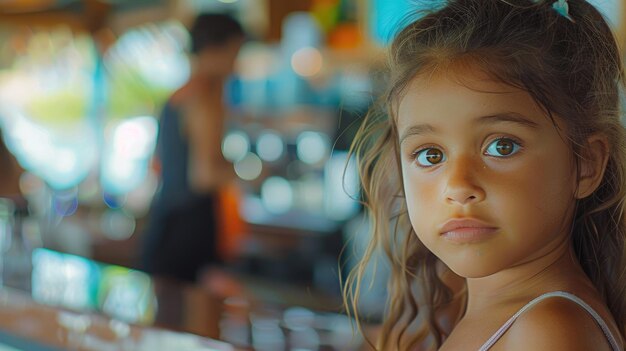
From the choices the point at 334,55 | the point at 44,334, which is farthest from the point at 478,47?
the point at 334,55

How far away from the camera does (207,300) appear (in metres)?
1.50

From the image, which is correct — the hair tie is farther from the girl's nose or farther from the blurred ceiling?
the blurred ceiling

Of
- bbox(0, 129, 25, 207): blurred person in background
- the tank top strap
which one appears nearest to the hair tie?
the tank top strap

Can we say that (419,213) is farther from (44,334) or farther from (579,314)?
(44,334)

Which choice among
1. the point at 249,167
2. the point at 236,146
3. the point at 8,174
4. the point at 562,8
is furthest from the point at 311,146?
the point at 562,8

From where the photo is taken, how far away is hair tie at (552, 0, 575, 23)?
771 mm

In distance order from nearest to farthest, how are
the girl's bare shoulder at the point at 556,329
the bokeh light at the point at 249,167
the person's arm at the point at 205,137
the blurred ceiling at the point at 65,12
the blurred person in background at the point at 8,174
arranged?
the girl's bare shoulder at the point at 556,329 → the person's arm at the point at 205,137 → the blurred person in background at the point at 8,174 → the blurred ceiling at the point at 65,12 → the bokeh light at the point at 249,167

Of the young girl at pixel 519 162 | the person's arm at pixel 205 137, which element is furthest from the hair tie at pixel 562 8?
the person's arm at pixel 205 137

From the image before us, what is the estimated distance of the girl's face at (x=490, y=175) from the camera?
72 cm

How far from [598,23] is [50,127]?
5976mm

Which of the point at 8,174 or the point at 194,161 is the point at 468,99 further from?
the point at 8,174

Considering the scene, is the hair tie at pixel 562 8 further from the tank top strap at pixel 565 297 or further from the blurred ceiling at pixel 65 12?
the blurred ceiling at pixel 65 12

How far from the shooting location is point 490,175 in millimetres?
717

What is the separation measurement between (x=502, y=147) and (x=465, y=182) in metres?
0.04
